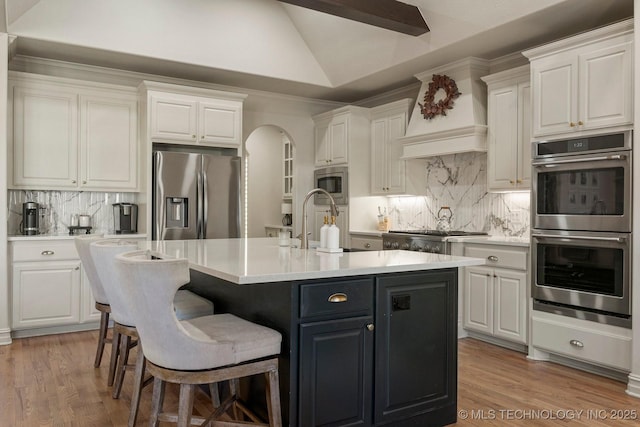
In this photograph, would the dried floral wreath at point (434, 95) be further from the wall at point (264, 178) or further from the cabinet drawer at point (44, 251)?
the wall at point (264, 178)

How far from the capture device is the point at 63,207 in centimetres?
509

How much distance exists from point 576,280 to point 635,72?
4.74 ft

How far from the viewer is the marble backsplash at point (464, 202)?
463 cm

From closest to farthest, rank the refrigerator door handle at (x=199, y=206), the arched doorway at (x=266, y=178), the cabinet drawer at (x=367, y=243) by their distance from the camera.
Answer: the refrigerator door handle at (x=199, y=206), the cabinet drawer at (x=367, y=243), the arched doorway at (x=266, y=178)

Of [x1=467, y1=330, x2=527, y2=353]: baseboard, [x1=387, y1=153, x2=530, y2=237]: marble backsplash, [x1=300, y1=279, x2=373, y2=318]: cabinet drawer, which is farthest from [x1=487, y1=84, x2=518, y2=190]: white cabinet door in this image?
[x1=300, y1=279, x2=373, y2=318]: cabinet drawer

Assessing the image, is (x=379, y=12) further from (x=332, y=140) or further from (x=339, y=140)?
(x=332, y=140)

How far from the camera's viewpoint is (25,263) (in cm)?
439

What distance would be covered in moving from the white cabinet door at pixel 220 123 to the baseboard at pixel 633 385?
13.4 ft

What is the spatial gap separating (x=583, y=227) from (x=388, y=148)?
2.68 meters

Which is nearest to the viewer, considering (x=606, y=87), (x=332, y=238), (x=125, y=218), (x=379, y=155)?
(x=332, y=238)

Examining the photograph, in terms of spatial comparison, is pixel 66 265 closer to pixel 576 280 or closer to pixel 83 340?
pixel 83 340

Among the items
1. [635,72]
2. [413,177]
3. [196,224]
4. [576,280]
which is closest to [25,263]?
[196,224]

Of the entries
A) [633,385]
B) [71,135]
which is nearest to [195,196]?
[71,135]

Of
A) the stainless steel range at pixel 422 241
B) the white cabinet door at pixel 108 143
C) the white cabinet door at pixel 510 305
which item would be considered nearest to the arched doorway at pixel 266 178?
the white cabinet door at pixel 108 143
